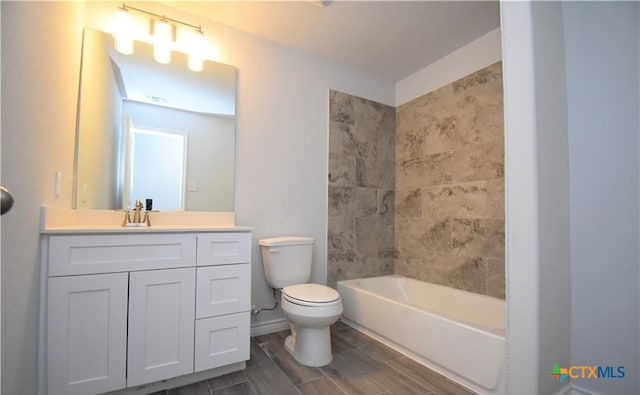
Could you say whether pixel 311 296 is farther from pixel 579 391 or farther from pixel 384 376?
pixel 579 391

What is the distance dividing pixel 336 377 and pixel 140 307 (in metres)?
1.12

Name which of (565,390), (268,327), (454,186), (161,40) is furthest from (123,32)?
(565,390)

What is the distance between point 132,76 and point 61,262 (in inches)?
48.8

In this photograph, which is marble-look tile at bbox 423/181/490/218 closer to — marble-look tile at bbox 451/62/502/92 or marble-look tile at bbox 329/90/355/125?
marble-look tile at bbox 451/62/502/92

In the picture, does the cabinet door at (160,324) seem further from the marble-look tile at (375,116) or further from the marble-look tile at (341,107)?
the marble-look tile at (375,116)

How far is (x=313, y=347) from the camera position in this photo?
5.66 ft

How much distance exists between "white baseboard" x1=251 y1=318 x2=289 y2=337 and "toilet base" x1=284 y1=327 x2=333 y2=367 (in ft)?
1.54

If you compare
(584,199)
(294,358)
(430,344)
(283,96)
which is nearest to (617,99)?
(584,199)

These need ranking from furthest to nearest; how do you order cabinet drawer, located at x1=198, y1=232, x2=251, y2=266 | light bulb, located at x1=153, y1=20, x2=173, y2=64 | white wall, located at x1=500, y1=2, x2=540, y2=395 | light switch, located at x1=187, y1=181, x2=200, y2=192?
light switch, located at x1=187, y1=181, x2=200, y2=192 → light bulb, located at x1=153, y1=20, x2=173, y2=64 → cabinet drawer, located at x1=198, y1=232, x2=251, y2=266 → white wall, located at x1=500, y1=2, x2=540, y2=395

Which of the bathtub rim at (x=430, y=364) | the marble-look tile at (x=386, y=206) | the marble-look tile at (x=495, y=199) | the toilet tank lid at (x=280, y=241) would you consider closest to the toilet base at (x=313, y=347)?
the bathtub rim at (x=430, y=364)

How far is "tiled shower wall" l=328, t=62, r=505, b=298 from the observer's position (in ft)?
6.96

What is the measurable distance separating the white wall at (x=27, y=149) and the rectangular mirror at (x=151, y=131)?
29 centimetres

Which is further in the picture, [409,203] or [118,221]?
[409,203]

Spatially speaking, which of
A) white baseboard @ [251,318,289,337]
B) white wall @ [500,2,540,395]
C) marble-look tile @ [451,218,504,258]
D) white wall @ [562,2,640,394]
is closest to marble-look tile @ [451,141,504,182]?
marble-look tile @ [451,218,504,258]
